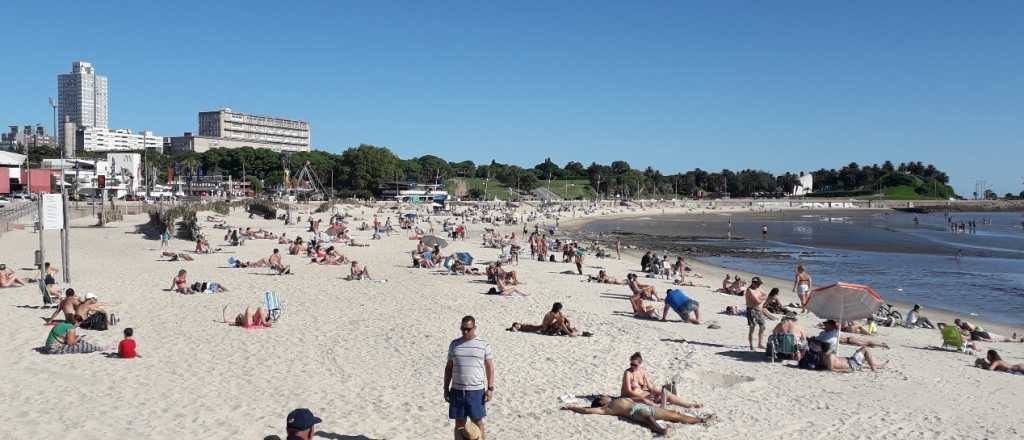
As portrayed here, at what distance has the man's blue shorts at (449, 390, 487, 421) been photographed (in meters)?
5.40

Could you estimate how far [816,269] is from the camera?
27625 millimetres

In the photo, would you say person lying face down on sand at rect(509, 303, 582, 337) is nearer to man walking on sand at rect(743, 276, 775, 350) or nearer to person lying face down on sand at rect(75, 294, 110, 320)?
man walking on sand at rect(743, 276, 775, 350)

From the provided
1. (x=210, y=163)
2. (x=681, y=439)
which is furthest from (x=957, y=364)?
(x=210, y=163)

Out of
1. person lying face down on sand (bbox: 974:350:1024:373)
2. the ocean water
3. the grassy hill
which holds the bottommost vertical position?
the ocean water

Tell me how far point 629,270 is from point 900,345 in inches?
459

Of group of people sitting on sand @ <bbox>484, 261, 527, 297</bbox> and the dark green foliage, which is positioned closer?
group of people sitting on sand @ <bbox>484, 261, 527, 297</bbox>

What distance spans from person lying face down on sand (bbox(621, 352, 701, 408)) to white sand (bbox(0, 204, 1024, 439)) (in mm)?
403

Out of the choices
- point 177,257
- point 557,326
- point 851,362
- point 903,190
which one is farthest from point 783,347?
point 903,190

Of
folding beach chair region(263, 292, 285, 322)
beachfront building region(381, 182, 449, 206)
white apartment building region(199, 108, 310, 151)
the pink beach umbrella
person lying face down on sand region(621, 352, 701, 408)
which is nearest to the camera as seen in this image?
person lying face down on sand region(621, 352, 701, 408)

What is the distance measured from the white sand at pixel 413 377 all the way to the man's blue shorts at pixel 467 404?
1246 mm

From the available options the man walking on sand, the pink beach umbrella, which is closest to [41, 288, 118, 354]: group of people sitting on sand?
the man walking on sand

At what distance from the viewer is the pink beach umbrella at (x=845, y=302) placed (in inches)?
396

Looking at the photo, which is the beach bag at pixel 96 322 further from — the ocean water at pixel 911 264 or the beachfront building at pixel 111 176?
the beachfront building at pixel 111 176

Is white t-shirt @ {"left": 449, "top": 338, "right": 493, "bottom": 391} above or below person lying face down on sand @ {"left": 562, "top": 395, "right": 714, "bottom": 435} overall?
above
